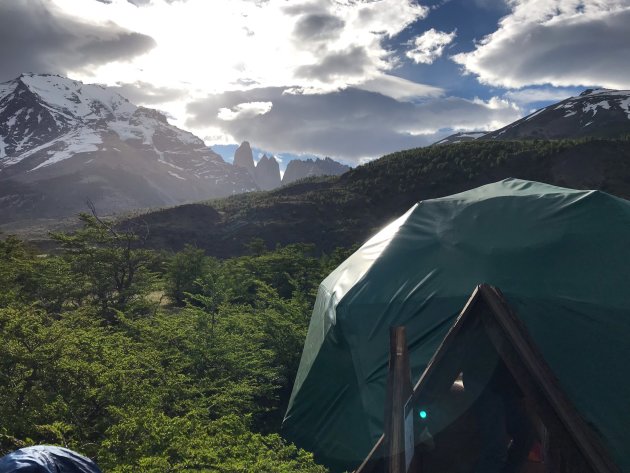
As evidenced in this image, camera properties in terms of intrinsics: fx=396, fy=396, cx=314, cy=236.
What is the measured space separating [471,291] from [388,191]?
55194 millimetres

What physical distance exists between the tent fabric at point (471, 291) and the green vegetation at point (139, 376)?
0.98 meters

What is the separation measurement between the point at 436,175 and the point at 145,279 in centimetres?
4942

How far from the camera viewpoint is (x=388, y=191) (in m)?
58.5

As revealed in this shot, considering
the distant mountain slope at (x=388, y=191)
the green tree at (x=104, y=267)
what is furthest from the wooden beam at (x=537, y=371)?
the distant mountain slope at (x=388, y=191)

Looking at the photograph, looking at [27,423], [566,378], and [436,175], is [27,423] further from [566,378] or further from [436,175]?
[436,175]

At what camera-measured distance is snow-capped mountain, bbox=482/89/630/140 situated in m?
105

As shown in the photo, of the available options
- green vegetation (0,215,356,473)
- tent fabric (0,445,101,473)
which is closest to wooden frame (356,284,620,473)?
tent fabric (0,445,101,473)

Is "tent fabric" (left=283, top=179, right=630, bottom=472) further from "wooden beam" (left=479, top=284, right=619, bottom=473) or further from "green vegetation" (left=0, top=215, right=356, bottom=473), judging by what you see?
"wooden beam" (left=479, top=284, right=619, bottom=473)

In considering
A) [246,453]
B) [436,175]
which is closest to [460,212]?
[246,453]

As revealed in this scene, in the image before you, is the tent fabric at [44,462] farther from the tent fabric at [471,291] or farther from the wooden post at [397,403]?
the tent fabric at [471,291]

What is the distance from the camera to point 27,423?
5758 mm

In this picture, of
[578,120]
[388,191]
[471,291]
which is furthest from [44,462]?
[578,120]

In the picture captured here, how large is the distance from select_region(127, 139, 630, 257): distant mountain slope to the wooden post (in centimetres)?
4430

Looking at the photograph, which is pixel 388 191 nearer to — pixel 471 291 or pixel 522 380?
pixel 471 291
